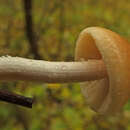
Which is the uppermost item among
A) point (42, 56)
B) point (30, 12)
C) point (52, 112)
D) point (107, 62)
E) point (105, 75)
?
point (107, 62)

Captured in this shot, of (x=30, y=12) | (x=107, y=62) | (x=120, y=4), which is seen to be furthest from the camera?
(x=120, y=4)

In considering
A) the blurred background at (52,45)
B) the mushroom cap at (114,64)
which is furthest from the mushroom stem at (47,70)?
the blurred background at (52,45)

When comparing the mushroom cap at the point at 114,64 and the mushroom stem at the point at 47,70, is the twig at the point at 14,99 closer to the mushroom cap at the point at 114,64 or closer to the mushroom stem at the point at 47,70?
the mushroom stem at the point at 47,70

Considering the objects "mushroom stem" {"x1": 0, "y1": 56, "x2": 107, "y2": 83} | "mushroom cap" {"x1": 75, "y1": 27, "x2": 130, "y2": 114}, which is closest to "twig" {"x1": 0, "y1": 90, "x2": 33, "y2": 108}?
"mushroom stem" {"x1": 0, "y1": 56, "x2": 107, "y2": 83}

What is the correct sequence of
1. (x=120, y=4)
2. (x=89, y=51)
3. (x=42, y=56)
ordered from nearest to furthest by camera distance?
(x=89, y=51) → (x=42, y=56) → (x=120, y=4)

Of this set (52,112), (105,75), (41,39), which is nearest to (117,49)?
(105,75)

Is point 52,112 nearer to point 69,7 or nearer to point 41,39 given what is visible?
point 41,39

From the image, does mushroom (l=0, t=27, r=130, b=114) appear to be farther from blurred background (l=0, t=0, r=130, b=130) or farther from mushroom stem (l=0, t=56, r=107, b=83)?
blurred background (l=0, t=0, r=130, b=130)
